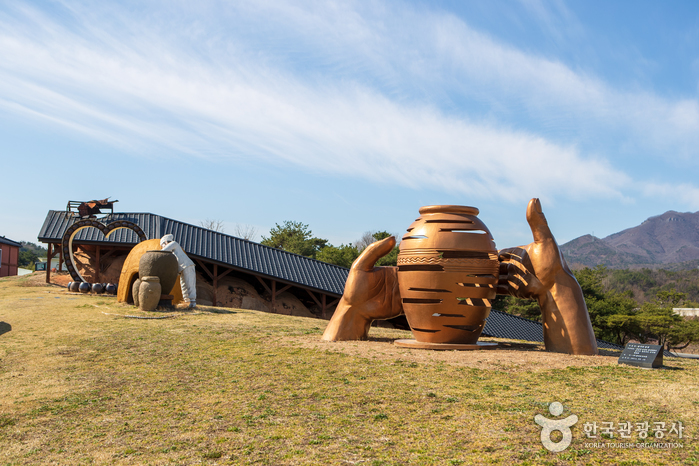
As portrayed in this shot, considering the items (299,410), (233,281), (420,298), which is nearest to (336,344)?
(420,298)

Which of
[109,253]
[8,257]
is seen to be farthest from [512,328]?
[8,257]

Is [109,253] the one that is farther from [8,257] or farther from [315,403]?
[8,257]

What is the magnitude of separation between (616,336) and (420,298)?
97.6ft

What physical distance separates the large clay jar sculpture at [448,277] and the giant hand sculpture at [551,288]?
0.70m

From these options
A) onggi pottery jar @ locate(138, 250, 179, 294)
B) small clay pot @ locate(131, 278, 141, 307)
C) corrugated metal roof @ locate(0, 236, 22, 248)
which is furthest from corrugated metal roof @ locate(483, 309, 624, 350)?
corrugated metal roof @ locate(0, 236, 22, 248)

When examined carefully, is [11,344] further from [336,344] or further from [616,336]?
[616,336]

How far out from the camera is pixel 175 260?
17547mm

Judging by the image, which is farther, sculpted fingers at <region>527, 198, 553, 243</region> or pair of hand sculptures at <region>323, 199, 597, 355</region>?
sculpted fingers at <region>527, 198, 553, 243</region>

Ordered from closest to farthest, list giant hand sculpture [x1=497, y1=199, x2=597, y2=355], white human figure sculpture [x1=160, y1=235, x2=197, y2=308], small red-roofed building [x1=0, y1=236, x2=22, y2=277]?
giant hand sculpture [x1=497, y1=199, x2=597, y2=355], white human figure sculpture [x1=160, y1=235, x2=197, y2=308], small red-roofed building [x1=0, y1=236, x2=22, y2=277]

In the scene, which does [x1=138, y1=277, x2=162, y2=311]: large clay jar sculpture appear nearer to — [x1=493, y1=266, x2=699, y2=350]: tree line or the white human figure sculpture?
the white human figure sculpture

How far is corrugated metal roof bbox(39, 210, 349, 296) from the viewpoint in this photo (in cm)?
2367

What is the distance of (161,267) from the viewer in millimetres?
17016

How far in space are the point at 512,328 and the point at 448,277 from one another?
14.5 m

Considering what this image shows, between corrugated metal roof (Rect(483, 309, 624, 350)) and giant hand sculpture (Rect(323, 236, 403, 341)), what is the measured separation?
1087cm
